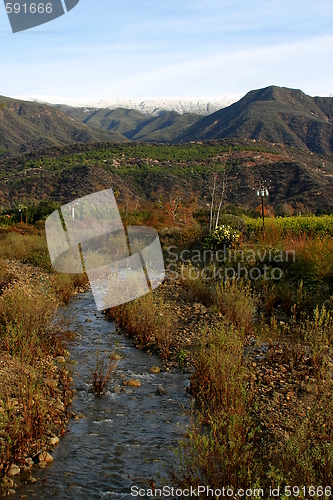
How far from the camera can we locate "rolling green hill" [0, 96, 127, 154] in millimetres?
76675

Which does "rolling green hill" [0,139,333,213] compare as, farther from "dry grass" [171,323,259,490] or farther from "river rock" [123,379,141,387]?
"dry grass" [171,323,259,490]

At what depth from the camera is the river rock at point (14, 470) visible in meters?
3.92

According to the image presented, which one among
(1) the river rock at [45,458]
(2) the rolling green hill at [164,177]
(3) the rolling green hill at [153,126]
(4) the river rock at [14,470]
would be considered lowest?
(2) the rolling green hill at [164,177]

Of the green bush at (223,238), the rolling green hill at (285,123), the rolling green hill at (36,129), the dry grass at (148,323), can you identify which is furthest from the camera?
the rolling green hill at (36,129)

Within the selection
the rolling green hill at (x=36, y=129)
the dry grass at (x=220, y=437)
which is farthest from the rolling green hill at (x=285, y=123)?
the dry grass at (x=220, y=437)

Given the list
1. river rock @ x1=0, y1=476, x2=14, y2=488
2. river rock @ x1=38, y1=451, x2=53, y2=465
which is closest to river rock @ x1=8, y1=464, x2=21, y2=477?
river rock @ x1=0, y1=476, x2=14, y2=488

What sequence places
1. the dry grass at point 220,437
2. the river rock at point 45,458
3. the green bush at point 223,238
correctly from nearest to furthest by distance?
the dry grass at point 220,437
the river rock at point 45,458
the green bush at point 223,238

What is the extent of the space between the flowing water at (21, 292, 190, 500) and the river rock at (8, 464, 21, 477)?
159 millimetres

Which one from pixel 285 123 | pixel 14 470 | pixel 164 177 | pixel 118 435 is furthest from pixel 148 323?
pixel 285 123

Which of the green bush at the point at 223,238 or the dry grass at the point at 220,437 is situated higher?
the dry grass at the point at 220,437

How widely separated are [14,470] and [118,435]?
3.73 feet

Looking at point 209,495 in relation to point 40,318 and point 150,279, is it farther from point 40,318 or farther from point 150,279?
point 150,279

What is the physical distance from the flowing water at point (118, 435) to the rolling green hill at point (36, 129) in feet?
230

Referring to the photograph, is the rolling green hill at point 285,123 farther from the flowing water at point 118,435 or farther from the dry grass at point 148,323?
the flowing water at point 118,435
